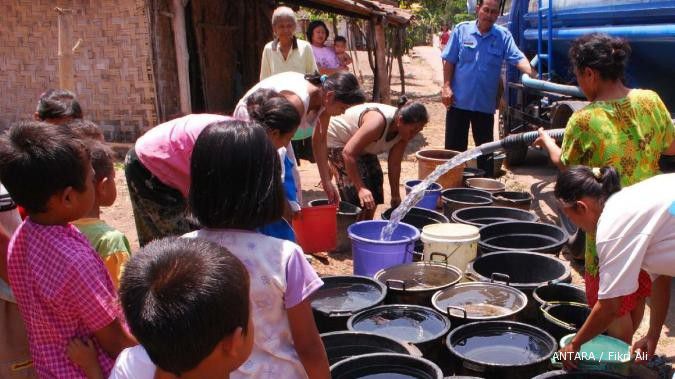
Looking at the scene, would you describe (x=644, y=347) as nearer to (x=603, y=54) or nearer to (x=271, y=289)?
(x=603, y=54)

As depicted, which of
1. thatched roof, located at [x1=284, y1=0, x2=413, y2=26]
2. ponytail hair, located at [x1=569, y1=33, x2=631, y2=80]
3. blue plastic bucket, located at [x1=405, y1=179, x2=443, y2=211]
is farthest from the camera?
thatched roof, located at [x1=284, y1=0, x2=413, y2=26]

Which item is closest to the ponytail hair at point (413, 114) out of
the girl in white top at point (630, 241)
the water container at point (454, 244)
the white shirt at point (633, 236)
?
the water container at point (454, 244)

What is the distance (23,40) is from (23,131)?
7029mm

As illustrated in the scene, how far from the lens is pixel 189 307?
1031 millimetres

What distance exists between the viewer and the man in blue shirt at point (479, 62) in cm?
502

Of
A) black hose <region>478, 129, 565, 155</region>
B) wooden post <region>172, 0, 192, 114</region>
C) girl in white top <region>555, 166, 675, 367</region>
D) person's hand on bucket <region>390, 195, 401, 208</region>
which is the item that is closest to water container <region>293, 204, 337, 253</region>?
person's hand on bucket <region>390, 195, 401, 208</region>

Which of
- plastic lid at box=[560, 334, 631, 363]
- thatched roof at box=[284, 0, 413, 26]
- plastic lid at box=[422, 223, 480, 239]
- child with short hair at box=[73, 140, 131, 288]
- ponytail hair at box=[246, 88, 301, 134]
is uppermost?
thatched roof at box=[284, 0, 413, 26]

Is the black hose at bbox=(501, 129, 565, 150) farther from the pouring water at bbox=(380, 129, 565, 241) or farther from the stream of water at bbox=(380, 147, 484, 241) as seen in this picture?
the stream of water at bbox=(380, 147, 484, 241)

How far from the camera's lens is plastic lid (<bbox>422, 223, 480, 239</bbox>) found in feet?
10.6

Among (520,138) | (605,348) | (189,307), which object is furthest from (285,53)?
(189,307)

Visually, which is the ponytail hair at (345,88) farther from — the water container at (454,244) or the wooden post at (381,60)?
the wooden post at (381,60)

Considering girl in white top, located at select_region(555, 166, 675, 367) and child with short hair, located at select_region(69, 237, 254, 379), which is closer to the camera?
child with short hair, located at select_region(69, 237, 254, 379)

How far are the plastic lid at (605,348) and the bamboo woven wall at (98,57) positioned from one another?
589 centimetres

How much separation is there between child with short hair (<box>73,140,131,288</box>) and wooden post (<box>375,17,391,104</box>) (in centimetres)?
724
